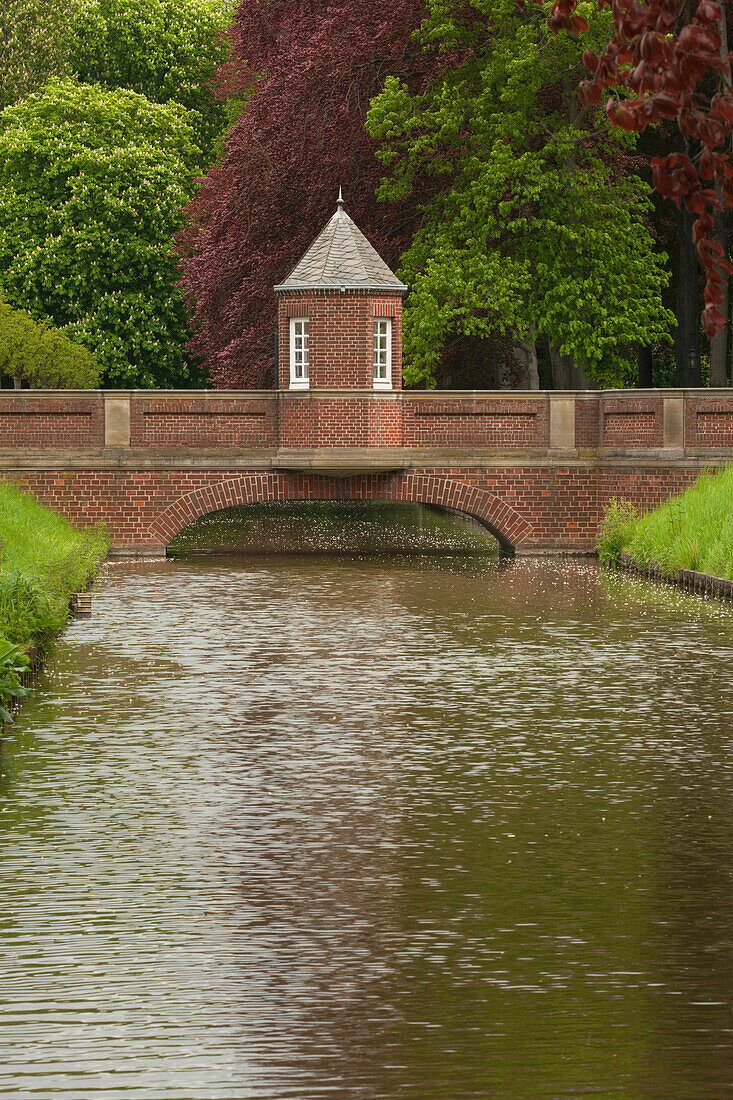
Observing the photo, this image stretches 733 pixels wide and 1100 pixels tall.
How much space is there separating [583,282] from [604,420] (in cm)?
378

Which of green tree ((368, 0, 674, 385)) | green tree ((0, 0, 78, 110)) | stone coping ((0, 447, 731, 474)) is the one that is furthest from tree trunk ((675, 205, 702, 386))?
green tree ((0, 0, 78, 110))

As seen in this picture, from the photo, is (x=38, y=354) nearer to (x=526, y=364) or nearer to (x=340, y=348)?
(x=526, y=364)

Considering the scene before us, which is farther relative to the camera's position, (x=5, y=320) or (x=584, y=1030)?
(x=5, y=320)

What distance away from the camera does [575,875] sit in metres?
7.62

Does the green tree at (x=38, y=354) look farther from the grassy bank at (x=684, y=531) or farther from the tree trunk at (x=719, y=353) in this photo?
the grassy bank at (x=684, y=531)

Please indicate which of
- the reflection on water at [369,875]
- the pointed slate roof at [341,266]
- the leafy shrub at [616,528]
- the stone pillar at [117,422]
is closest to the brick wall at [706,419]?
the leafy shrub at [616,528]

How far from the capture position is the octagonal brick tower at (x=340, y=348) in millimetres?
28500

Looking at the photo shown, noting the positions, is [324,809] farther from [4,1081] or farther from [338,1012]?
[4,1081]

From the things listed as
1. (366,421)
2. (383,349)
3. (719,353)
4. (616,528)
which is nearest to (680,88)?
(616,528)

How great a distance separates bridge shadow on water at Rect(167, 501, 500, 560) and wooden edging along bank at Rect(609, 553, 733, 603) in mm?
4306

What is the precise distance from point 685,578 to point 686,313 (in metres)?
14.6

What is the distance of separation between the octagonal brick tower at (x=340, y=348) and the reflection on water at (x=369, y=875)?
1310cm

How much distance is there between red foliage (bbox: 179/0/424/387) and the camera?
34344 millimetres

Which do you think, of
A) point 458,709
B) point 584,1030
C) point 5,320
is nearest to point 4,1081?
point 584,1030
